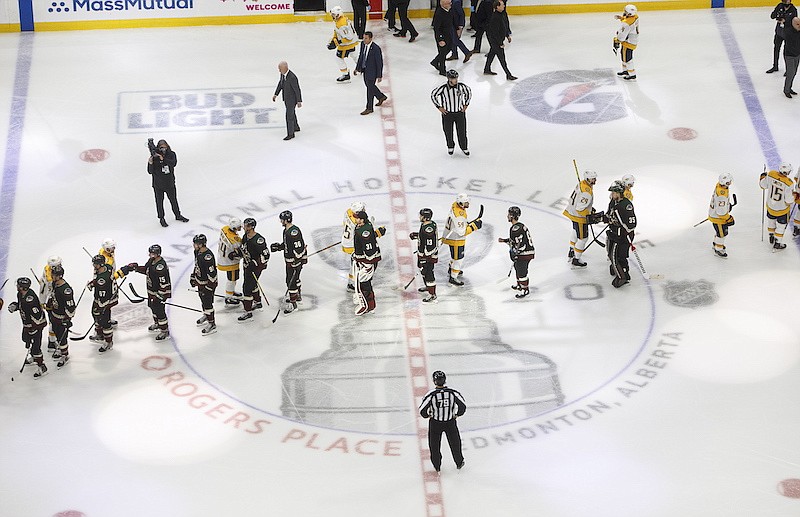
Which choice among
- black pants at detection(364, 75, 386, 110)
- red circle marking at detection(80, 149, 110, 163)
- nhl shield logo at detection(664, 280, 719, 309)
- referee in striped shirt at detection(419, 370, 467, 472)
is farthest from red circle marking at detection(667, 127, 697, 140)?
referee in striped shirt at detection(419, 370, 467, 472)

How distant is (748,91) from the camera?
2217 cm

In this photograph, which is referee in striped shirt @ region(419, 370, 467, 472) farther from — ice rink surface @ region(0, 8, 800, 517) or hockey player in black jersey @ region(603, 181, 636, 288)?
hockey player in black jersey @ region(603, 181, 636, 288)

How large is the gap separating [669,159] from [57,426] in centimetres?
968

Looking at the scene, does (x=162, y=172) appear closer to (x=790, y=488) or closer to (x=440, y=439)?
(x=440, y=439)

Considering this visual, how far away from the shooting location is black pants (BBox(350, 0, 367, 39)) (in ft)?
77.8

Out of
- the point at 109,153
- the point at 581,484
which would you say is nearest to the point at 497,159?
the point at 109,153

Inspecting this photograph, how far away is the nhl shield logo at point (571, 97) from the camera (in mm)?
21734

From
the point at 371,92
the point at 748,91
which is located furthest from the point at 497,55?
the point at 748,91

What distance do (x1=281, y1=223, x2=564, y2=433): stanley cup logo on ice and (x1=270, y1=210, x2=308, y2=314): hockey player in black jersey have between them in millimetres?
665

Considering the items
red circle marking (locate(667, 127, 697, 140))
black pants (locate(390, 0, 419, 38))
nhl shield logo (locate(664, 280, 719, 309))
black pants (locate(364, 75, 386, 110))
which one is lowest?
nhl shield logo (locate(664, 280, 719, 309))

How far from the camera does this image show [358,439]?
15.1m

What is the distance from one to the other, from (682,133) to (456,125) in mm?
3493

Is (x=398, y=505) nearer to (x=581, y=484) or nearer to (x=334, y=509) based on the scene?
(x=334, y=509)

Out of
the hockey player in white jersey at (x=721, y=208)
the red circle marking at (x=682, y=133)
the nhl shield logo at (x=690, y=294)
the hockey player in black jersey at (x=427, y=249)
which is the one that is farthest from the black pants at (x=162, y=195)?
the red circle marking at (x=682, y=133)
